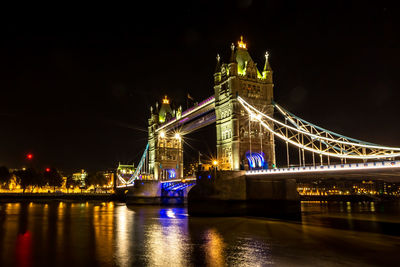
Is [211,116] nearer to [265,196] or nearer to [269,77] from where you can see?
[269,77]

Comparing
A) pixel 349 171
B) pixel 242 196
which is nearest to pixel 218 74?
pixel 242 196

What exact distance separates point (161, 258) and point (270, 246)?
6365 millimetres

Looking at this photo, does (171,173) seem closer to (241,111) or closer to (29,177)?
(241,111)

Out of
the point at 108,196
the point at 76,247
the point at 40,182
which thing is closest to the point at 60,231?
the point at 76,247

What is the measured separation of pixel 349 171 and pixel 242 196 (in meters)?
12.7

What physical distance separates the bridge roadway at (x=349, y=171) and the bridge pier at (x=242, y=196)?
1979mm

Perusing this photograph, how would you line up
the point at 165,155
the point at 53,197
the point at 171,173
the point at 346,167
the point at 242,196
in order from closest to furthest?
the point at 346,167 → the point at 242,196 → the point at 165,155 → the point at 171,173 → the point at 53,197

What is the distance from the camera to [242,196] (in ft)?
121

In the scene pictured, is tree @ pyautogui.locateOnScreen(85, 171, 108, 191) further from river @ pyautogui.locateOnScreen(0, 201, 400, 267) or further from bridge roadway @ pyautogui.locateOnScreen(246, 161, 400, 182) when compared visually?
river @ pyautogui.locateOnScreen(0, 201, 400, 267)

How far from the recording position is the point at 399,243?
20.5m

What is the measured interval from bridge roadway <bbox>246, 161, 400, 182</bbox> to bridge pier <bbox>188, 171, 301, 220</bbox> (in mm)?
1979

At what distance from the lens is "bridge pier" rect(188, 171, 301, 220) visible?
3647 centimetres

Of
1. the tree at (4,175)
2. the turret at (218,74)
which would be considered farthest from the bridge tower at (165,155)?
the tree at (4,175)

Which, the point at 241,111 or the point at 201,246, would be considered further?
the point at 241,111
